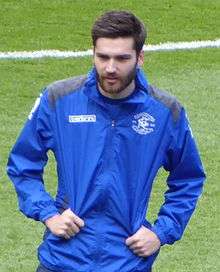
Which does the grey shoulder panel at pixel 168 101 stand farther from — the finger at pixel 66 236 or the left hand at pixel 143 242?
the finger at pixel 66 236

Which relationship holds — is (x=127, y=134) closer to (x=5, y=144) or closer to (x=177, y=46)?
(x=5, y=144)

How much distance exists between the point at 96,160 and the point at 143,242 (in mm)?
440

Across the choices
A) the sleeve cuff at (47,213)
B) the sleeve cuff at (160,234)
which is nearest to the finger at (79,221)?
the sleeve cuff at (47,213)

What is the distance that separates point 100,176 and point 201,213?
3919 millimetres

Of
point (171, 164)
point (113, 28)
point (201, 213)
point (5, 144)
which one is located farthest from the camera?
point (5, 144)

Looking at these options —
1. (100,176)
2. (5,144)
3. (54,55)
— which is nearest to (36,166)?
(100,176)

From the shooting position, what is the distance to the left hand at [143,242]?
17.3 feet

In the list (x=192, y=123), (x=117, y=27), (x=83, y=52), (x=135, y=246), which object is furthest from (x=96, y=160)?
(x=83, y=52)

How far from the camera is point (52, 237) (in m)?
5.33

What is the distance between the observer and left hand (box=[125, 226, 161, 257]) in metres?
5.27

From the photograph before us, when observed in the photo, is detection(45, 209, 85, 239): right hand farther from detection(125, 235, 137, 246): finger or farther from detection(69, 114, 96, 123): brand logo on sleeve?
detection(69, 114, 96, 123): brand logo on sleeve

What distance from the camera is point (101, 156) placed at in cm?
523

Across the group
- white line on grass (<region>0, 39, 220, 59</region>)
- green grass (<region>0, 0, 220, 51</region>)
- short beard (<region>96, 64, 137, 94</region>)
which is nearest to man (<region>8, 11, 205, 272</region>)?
short beard (<region>96, 64, 137, 94</region>)

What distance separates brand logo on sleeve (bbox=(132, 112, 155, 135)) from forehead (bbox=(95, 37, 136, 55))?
31 centimetres
